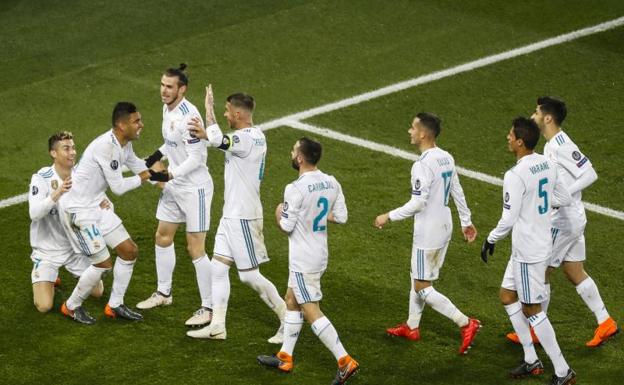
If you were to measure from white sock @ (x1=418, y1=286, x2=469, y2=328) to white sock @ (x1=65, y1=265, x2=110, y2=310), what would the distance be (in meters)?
3.09

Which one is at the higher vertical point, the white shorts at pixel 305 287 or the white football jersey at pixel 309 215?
the white football jersey at pixel 309 215

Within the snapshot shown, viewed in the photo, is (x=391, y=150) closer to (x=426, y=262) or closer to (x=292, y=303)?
(x=426, y=262)

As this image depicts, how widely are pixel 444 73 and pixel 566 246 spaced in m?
6.64

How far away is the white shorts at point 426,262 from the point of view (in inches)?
425

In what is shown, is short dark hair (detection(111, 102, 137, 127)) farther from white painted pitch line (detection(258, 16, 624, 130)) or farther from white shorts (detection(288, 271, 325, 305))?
white painted pitch line (detection(258, 16, 624, 130))

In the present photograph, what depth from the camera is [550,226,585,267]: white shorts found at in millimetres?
11070

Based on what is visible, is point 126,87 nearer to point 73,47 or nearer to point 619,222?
point 73,47

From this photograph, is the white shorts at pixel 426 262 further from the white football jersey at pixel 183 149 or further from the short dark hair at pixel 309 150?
the white football jersey at pixel 183 149

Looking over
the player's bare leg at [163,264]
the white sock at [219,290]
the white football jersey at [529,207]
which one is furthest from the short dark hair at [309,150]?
the player's bare leg at [163,264]

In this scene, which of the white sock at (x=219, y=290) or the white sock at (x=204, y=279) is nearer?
the white sock at (x=219, y=290)

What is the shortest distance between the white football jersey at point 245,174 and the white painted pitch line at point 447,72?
4.95 meters

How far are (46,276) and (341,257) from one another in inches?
126

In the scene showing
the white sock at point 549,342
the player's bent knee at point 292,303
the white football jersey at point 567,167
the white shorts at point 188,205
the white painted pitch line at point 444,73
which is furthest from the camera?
the white painted pitch line at point 444,73

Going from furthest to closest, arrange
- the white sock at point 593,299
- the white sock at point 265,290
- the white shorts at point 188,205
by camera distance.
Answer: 1. the white shorts at point 188,205
2. the white sock at point 593,299
3. the white sock at point 265,290
